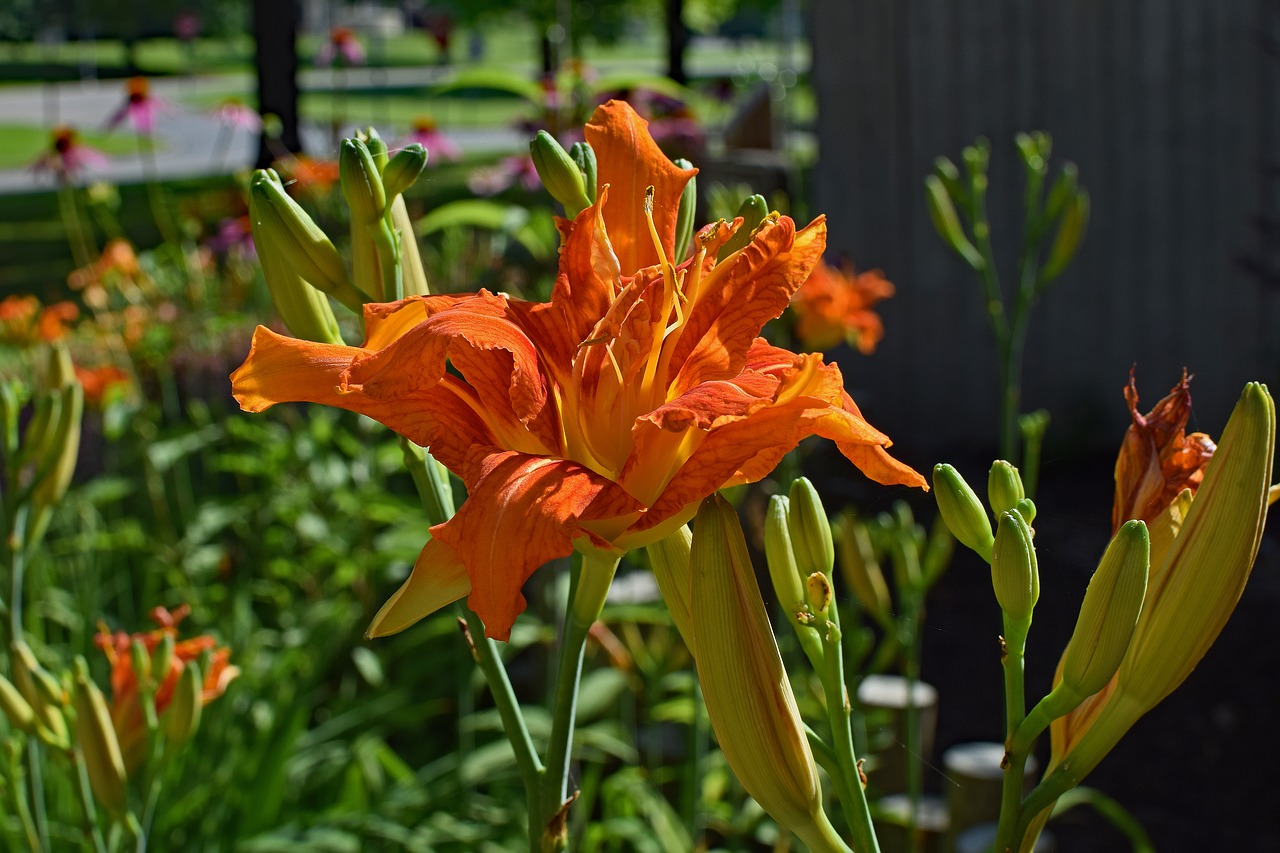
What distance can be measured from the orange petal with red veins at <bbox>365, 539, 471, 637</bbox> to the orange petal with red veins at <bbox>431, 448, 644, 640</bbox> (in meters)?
0.03

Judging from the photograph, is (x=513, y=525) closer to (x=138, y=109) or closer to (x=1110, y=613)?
(x=1110, y=613)

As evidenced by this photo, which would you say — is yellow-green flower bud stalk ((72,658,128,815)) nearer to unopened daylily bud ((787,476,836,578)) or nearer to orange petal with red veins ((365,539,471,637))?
orange petal with red veins ((365,539,471,637))

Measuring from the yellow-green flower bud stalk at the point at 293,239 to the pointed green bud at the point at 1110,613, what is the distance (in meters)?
0.51

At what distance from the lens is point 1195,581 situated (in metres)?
0.71

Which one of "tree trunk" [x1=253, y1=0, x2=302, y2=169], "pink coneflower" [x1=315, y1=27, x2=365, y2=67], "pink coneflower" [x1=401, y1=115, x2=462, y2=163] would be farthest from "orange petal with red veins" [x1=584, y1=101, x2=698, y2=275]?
"tree trunk" [x1=253, y1=0, x2=302, y2=169]

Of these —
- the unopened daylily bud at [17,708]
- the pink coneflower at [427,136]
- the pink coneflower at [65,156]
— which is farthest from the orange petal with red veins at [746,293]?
the pink coneflower at [65,156]

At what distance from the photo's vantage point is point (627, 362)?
2.53 ft

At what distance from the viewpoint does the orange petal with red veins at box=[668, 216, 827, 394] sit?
2.43 ft

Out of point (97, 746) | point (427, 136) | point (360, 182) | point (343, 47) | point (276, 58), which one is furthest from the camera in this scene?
point (276, 58)

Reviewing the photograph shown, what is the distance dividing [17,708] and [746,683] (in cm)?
89

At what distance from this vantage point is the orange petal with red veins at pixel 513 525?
0.62m

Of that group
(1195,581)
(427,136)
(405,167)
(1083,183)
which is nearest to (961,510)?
(1195,581)

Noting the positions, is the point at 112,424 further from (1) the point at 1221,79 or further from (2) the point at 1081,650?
(1) the point at 1221,79

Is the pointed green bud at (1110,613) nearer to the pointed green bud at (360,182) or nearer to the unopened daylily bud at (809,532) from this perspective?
the unopened daylily bud at (809,532)
